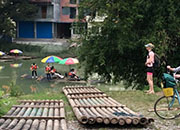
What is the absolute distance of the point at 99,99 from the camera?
1112 centimetres

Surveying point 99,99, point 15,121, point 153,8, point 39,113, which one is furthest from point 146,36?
point 15,121

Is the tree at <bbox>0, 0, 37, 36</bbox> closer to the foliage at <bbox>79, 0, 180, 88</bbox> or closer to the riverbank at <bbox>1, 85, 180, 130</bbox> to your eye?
the foliage at <bbox>79, 0, 180, 88</bbox>

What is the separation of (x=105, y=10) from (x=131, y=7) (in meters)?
1.25

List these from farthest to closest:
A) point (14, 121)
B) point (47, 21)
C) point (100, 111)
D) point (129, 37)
A: point (47, 21), point (129, 37), point (100, 111), point (14, 121)

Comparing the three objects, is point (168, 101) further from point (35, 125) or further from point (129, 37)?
point (129, 37)

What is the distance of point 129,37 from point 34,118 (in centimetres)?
811

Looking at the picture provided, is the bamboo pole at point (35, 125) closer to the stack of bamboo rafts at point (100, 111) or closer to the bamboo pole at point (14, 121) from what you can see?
the bamboo pole at point (14, 121)

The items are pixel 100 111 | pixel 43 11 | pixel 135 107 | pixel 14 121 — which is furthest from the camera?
pixel 43 11

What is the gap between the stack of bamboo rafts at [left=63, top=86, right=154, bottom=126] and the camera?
769 cm

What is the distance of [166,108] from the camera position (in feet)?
29.5

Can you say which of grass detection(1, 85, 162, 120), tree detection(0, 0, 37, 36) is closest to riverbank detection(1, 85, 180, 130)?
grass detection(1, 85, 162, 120)

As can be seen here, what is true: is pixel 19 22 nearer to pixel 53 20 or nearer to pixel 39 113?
pixel 53 20

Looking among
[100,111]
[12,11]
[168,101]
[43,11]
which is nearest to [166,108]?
[168,101]

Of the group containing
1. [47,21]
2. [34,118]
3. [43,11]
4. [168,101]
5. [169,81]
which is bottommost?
[34,118]
